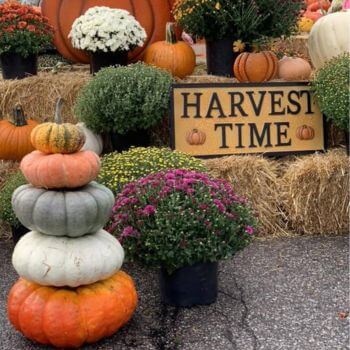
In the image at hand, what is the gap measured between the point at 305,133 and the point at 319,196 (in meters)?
0.61

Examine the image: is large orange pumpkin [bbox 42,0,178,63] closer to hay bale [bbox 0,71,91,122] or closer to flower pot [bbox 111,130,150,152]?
hay bale [bbox 0,71,91,122]

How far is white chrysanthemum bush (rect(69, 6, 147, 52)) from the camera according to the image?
217 inches

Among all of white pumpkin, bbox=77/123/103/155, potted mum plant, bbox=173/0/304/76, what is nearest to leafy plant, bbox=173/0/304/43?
potted mum plant, bbox=173/0/304/76

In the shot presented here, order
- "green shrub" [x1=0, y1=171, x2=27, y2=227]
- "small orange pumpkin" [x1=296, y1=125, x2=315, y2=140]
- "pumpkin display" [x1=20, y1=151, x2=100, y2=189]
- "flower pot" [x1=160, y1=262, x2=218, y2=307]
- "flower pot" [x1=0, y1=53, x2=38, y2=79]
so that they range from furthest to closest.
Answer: "flower pot" [x1=0, y1=53, x2=38, y2=79] < "small orange pumpkin" [x1=296, y1=125, x2=315, y2=140] < "green shrub" [x1=0, y1=171, x2=27, y2=227] < "flower pot" [x1=160, y1=262, x2=218, y2=307] < "pumpkin display" [x1=20, y1=151, x2=100, y2=189]

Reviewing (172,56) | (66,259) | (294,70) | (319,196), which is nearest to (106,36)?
(172,56)

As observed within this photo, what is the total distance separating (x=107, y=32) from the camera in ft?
18.0

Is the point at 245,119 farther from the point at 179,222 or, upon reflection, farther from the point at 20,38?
the point at 179,222

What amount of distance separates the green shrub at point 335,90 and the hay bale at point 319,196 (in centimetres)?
31

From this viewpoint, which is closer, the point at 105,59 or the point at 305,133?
the point at 305,133

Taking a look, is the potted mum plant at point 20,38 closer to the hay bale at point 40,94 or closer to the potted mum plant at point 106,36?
the hay bale at point 40,94

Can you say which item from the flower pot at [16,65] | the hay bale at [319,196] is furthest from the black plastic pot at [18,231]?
the hay bale at [319,196]

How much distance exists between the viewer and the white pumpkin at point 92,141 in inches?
202

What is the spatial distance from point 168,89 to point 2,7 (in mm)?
1562

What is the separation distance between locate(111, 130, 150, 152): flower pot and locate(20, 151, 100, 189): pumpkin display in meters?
1.98
